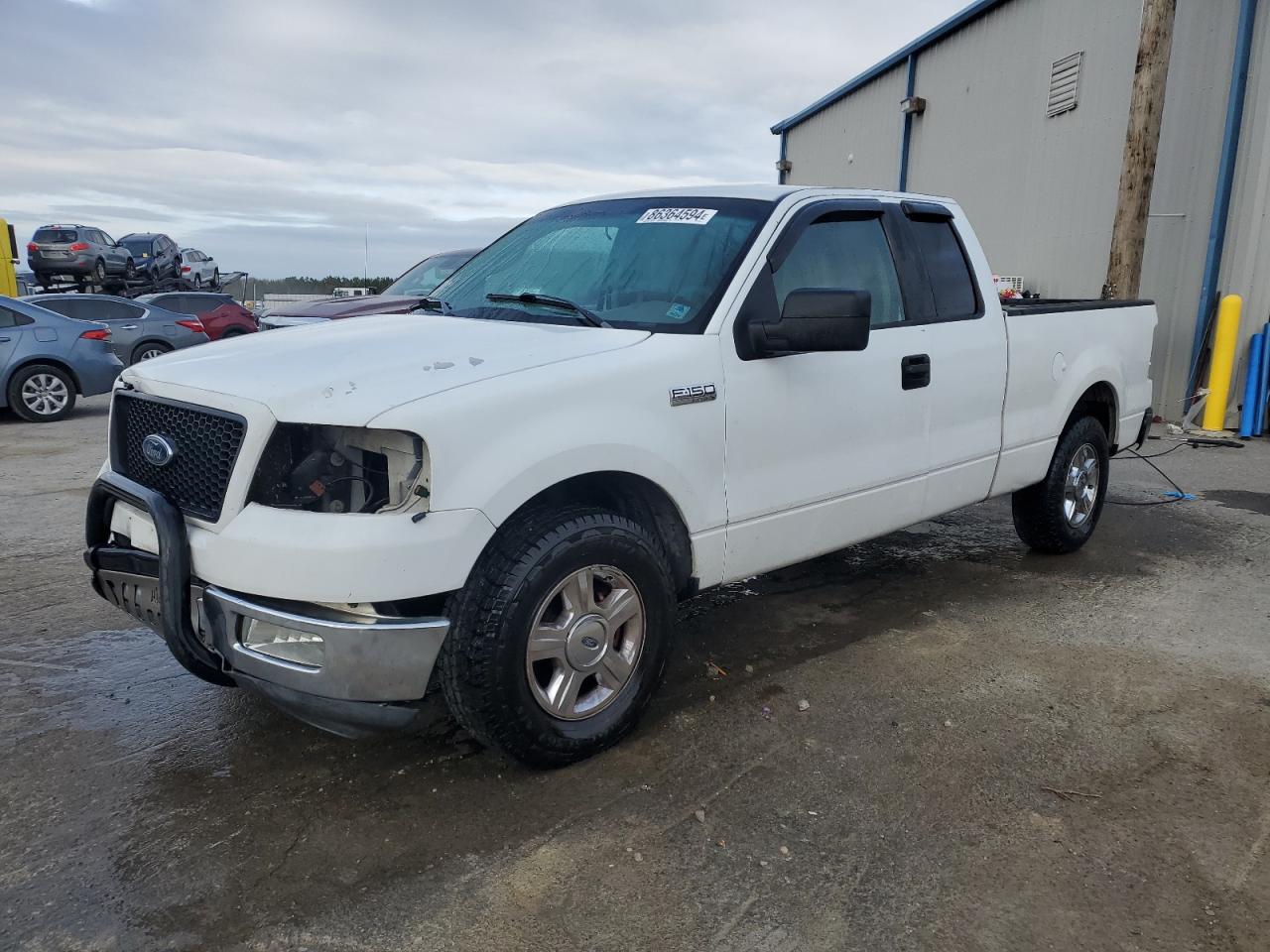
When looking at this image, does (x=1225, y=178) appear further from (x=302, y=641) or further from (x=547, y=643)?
(x=302, y=641)

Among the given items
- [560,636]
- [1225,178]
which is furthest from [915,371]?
[1225,178]

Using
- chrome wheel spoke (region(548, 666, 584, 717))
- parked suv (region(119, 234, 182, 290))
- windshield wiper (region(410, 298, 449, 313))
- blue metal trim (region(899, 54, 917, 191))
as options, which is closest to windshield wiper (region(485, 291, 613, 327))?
windshield wiper (region(410, 298, 449, 313))

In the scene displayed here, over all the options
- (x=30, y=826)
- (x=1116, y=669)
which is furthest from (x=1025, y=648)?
(x=30, y=826)

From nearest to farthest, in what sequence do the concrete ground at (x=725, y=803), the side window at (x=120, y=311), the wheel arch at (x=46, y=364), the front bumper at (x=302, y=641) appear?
the concrete ground at (x=725, y=803) → the front bumper at (x=302, y=641) → the wheel arch at (x=46, y=364) → the side window at (x=120, y=311)

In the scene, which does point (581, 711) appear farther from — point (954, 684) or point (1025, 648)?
point (1025, 648)

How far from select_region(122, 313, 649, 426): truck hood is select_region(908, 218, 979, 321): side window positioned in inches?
69.0

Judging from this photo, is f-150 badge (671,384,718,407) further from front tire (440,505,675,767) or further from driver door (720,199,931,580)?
front tire (440,505,675,767)

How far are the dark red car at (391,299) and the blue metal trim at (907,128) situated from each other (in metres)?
9.34

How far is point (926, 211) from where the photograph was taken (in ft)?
14.7

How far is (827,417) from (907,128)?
50.1 ft

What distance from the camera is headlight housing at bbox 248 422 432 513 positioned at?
8.72 feet

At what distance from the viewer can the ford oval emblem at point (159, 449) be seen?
2873 millimetres

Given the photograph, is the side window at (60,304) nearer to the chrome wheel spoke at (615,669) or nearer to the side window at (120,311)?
the side window at (120,311)

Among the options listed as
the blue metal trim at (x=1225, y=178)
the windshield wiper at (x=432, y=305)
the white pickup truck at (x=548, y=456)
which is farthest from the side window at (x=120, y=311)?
the blue metal trim at (x=1225, y=178)
